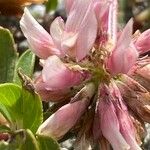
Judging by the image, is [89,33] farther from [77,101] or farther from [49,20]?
[49,20]

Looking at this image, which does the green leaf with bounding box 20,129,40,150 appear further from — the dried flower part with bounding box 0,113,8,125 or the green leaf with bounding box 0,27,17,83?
the green leaf with bounding box 0,27,17,83

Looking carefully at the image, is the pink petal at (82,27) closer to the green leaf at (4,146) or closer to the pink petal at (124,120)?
the pink petal at (124,120)

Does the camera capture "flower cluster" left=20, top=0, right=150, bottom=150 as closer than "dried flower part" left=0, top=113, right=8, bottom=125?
Yes

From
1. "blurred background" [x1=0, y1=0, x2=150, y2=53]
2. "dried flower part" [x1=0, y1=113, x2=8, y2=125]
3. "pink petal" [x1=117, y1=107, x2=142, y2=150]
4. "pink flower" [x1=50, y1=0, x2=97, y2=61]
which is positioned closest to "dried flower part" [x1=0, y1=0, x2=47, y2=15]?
"blurred background" [x1=0, y1=0, x2=150, y2=53]

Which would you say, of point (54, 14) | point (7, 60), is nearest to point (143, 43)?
point (7, 60)

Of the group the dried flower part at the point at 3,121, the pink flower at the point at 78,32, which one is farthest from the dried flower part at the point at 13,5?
the pink flower at the point at 78,32

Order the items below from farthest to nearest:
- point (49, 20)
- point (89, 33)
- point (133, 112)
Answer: point (49, 20), point (133, 112), point (89, 33)

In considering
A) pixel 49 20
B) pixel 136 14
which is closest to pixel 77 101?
pixel 49 20

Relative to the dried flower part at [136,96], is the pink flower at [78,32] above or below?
above
